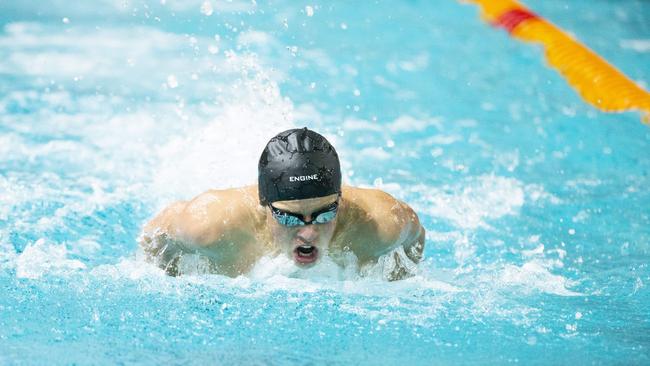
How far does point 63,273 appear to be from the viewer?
3781 millimetres

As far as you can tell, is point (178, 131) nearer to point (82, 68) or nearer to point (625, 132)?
point (82, 68)

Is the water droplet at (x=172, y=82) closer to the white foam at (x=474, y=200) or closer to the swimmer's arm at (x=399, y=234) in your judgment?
the white foam at (x=474, y=200)

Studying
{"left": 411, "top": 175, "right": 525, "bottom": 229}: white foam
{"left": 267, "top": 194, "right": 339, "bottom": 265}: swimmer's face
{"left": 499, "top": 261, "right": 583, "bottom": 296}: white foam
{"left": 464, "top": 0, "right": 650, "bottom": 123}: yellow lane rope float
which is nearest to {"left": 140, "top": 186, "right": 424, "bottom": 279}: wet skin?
{"left": 267, "top": 194, "right": 339, "bottom": 265}: swimmer's face

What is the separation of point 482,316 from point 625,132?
321 cm

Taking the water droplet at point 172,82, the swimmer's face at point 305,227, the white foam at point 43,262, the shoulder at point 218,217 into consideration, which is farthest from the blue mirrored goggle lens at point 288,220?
the water droplet at point 172,82

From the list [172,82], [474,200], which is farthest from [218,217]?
[172,82]

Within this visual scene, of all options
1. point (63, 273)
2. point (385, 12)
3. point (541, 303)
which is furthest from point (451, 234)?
point (385, 12)

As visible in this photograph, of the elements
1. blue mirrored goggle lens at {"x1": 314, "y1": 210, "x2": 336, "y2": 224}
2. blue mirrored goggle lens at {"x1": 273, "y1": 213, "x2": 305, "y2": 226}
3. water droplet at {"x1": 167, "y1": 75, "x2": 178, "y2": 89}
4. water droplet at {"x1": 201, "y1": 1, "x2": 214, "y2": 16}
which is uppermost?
water droplet at {"x1": 201, "y1": 1, "x2": 214, "y2": 16}

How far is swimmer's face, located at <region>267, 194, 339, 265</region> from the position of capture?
3.31m

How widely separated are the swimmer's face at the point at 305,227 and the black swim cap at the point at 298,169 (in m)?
0.03

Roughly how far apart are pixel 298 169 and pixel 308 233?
236 millimetres

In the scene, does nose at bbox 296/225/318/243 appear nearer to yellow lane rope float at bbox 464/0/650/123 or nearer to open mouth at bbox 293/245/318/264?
open mouth at bbox 293/245/318/264

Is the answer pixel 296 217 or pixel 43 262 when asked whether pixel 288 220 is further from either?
pixel 43 262

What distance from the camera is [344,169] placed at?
18.2ft
